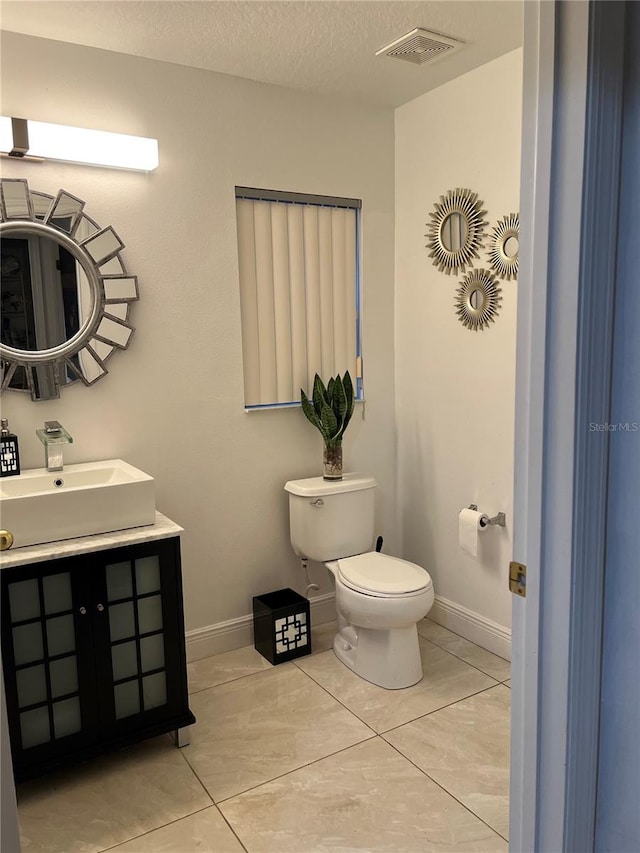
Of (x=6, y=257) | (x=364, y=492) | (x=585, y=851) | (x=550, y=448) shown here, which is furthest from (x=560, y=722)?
(x=6, y=257)

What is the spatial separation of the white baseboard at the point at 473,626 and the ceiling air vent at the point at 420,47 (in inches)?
89.0

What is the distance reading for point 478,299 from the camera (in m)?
2.81

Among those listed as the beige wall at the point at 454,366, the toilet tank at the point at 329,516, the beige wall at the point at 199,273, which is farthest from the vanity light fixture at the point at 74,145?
the toilet tank at the point at 329,516

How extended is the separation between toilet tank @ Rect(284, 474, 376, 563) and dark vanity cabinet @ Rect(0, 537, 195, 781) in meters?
0.79

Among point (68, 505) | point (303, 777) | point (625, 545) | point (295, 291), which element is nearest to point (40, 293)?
point (68, 505)

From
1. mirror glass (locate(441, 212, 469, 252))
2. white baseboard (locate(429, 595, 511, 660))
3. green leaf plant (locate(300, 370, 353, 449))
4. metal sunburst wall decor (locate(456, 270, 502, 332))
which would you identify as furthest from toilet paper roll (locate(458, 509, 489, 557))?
mirror glass (locate(441, 212, 469, 252))

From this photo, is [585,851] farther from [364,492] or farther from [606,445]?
[364,492]

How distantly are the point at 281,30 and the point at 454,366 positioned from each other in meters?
1.45

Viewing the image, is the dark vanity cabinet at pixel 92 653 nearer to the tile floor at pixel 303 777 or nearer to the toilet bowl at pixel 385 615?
the tile floor at pixel 303 777

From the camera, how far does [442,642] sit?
3.04 metres

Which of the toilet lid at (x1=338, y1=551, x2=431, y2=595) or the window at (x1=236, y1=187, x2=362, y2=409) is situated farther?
the window at (x1=236, y1=187, x2=362, y2=409)

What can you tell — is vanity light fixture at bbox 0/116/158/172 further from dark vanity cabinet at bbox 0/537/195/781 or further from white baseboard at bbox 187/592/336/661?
white baseboard at bbox 187/592/336/661

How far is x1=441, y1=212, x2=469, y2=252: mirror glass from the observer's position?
2854mm

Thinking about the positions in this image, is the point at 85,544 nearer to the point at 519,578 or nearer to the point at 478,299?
the point at 519,578
